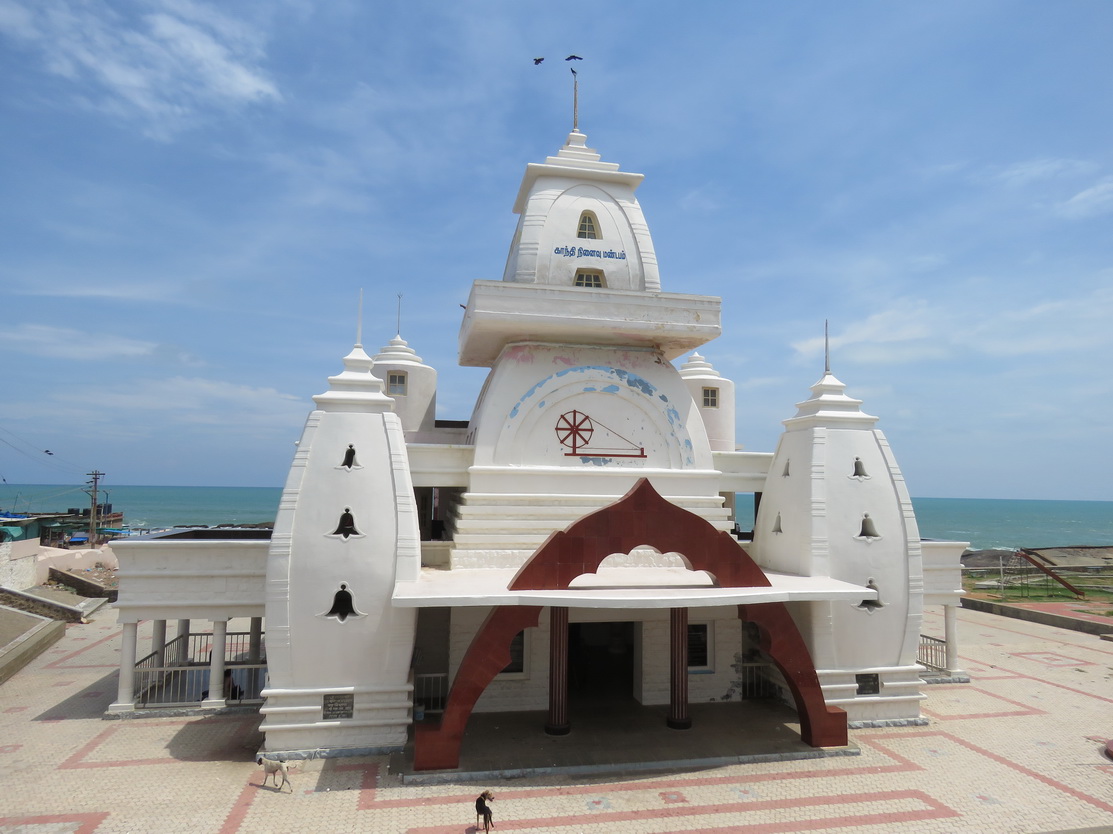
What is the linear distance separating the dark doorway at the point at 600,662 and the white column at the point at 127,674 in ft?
32.8

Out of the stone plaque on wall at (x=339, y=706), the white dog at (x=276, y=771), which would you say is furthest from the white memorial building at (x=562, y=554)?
the white dog at (x=276, y=771)

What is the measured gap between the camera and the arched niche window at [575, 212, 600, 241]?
19438mm

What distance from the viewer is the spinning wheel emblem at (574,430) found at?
17.7m

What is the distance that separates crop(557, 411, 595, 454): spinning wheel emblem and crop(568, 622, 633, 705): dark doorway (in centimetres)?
476

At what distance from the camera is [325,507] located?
14141 mm

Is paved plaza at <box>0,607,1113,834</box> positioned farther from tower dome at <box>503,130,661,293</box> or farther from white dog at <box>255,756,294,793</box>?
tower dome at <box>503,130,661,293</box>

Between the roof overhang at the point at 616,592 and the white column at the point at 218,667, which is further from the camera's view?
the white column at the point at 218,667

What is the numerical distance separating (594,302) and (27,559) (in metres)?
31.4

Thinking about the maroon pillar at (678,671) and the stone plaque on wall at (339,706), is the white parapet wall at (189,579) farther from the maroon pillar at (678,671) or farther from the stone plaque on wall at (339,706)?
the maroon pillar at (678,671)

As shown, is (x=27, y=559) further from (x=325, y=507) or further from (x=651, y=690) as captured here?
(x=651, y=690)

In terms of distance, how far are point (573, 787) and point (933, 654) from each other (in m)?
13.4

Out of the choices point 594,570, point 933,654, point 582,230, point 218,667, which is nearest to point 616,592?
point 594,570

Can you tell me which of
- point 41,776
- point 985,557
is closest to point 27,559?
point 41,776

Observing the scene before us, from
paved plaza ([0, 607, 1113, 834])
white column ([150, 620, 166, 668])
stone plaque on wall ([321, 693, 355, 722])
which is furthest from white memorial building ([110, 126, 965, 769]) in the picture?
paved plaza ([0, 607, 1113, 834])
